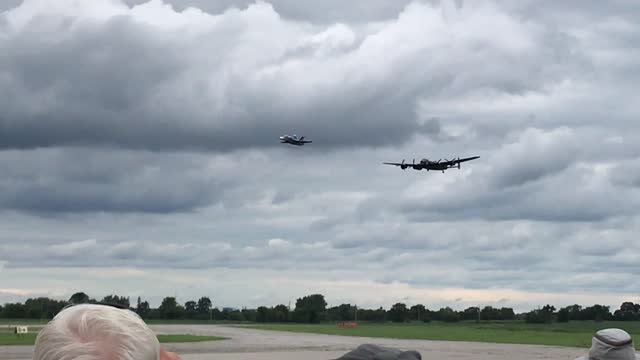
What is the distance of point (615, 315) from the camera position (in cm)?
16262

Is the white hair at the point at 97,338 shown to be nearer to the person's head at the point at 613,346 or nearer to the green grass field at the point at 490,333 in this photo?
the person's head at the point at 613,346

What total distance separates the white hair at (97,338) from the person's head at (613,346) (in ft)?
10.6

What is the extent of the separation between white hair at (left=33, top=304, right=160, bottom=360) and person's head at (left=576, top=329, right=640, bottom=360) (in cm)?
323

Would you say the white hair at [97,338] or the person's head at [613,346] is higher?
the person's head at [613,346]

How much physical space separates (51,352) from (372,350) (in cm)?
91

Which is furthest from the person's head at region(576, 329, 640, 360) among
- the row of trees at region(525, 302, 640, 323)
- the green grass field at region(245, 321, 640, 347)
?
the row of trees at region(525, 302, 640, 323)

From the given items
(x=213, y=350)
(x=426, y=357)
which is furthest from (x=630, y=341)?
(x=213, y=350)

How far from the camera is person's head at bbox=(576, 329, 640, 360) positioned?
510cm

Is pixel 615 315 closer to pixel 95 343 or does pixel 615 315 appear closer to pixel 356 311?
pixel 356 311

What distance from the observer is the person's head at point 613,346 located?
5.10 metres

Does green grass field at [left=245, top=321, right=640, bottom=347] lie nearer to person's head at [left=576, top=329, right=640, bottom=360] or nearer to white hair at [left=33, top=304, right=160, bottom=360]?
person's head at [left=576, top=329, right=640, bottom=360]

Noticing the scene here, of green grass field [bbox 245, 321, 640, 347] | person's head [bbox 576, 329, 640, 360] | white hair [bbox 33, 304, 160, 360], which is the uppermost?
green grass field [bbox 245, 321, 640, 347]

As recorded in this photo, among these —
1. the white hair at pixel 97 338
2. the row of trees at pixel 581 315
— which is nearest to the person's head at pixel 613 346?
the white hair at pixel 97 338

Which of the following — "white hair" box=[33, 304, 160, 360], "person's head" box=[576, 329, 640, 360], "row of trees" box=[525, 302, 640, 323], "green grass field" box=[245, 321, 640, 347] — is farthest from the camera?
"row of trees" box=[525, 302, 640, 323]
